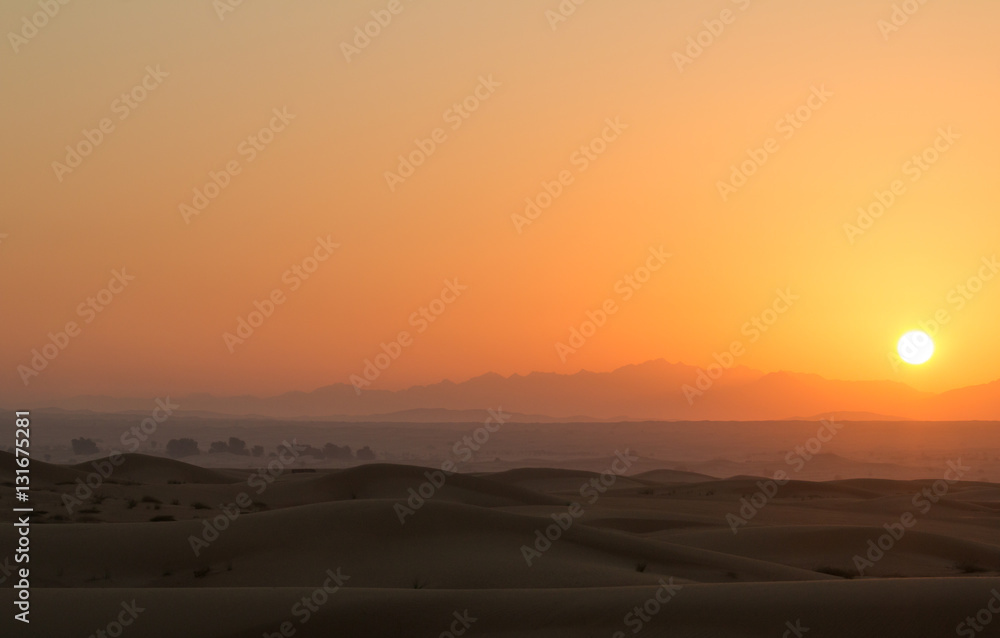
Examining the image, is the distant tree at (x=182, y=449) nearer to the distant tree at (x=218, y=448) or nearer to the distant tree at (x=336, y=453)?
the distant tree at (x=218, y=448)

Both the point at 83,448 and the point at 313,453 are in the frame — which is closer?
the point at 83,448

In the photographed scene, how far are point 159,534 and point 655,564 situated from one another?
26.3 ft

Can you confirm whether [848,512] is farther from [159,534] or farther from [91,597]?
[91,597]

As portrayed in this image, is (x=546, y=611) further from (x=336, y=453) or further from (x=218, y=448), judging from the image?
(x=218, y=448)

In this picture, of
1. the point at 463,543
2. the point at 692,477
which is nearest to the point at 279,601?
the point at 463,543

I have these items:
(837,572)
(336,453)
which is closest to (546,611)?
(837,572)

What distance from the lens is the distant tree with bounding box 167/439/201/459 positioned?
4075 inches

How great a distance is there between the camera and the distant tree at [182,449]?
10350 cm

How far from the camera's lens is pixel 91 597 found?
32.5 ft

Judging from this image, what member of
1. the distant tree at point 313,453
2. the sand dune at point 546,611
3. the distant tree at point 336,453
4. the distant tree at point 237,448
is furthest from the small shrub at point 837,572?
the distant tree at point 237,448

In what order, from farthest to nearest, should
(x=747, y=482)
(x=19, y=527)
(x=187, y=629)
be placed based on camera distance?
1. (x=747, y=482)
2. (x=19, y=527)
3. (x=187, y=629)

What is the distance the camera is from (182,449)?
357ft

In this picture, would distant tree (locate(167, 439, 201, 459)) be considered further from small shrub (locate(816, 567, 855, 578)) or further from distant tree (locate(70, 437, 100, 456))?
small shrub (locate(816, 567, 855, 578))

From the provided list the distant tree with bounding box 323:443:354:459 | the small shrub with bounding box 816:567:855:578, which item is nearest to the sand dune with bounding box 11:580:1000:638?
the small shrub with bounding box 816:567:855:578
